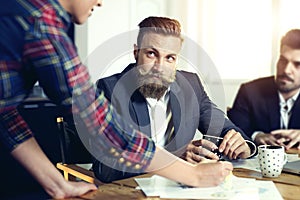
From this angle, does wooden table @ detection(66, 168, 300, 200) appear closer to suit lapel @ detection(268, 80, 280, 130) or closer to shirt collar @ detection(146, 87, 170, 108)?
shirt collar @ detection(146, 87, 170, 108)

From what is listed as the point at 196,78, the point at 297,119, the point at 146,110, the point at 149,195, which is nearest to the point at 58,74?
the point at 149,195

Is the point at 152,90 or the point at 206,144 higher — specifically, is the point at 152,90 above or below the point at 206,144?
above

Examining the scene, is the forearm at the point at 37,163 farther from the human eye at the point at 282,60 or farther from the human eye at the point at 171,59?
the human eye at the point at 282,60

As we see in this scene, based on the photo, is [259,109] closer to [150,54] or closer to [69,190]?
[150,54]

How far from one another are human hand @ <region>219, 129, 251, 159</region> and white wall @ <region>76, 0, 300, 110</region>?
233cm

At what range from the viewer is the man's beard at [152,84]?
2.09 metres

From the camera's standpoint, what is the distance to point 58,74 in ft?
3.36

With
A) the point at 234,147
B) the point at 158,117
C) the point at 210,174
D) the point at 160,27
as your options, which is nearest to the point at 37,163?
the point at 210,174

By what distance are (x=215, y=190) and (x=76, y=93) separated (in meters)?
0.50

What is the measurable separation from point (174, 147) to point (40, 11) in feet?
3.80

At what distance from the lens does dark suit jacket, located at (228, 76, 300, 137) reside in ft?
8.55

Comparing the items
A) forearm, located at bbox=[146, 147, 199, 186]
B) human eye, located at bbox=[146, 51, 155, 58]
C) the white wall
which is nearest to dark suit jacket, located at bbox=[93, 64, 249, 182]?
human eye, located at bbox=[146, 51, 155, 58]

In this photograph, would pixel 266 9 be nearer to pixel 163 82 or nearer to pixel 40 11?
pixel 163 82

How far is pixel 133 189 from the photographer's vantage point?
4.24ft
